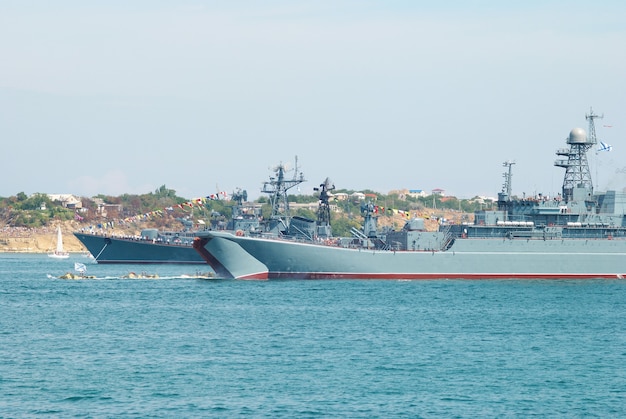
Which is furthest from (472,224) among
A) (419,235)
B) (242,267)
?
(242,267)

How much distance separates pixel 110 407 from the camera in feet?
95.7

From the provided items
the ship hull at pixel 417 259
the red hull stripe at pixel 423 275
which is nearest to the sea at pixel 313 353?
the ship hull at pixel 417 259

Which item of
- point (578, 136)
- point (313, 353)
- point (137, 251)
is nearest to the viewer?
point (313, 353)

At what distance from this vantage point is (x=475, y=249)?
7106 cm

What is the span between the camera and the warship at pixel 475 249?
69938 millimetres

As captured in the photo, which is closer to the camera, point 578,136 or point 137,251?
point 578,136

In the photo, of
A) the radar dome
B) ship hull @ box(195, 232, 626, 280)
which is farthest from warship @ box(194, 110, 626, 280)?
the radar dome

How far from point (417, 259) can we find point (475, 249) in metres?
4.21

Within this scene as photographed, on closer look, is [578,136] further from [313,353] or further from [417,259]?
[313,353]

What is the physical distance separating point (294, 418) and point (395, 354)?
10884 mm

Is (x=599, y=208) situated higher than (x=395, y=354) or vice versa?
(x=599, y=208)

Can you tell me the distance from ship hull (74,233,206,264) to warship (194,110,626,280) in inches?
1501

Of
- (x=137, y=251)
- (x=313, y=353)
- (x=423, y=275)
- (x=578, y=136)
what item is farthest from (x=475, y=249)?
(x=137, y=251)

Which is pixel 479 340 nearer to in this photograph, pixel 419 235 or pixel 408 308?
pixel 408 308
